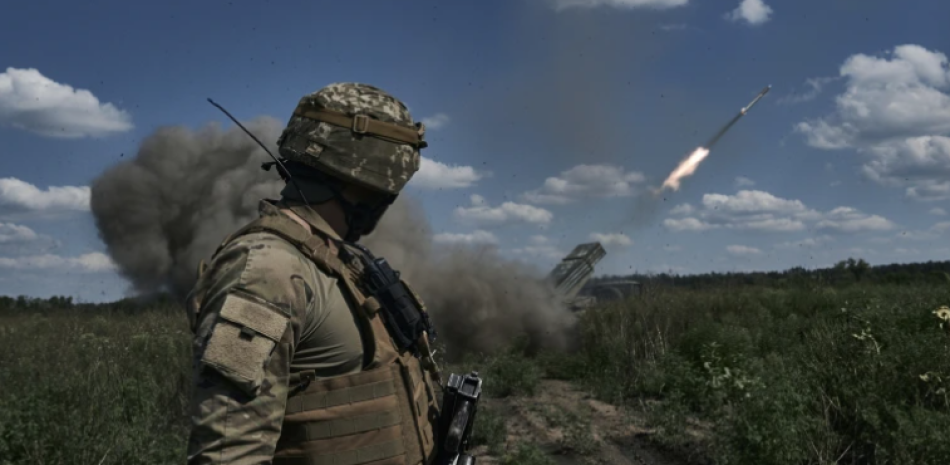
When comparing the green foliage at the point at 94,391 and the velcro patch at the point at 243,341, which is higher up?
the velcro patch at the point at 243,341

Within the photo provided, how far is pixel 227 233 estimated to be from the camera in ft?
67.4

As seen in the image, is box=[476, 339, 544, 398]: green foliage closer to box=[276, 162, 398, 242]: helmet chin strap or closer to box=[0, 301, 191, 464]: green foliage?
box=[0, 301, 191, 464]: green foliage

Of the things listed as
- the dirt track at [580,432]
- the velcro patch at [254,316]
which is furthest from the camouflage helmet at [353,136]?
the dirt track at [580,432]

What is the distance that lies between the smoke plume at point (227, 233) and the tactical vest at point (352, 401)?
1643 cm

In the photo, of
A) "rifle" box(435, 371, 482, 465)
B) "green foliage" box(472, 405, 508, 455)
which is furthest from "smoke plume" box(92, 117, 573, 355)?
"rifle" box(435, 371, 482, 465)

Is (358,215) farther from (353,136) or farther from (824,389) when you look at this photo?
(824,389)

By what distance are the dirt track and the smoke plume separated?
7.37 m

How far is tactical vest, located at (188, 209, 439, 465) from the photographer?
82.8 inches

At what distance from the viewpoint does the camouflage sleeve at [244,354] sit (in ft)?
6.06

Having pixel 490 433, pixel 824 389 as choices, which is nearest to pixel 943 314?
pixel 824 389

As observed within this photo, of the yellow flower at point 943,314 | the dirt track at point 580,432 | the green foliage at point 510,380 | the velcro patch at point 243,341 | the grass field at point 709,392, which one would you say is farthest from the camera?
the green foliage at point 510,380

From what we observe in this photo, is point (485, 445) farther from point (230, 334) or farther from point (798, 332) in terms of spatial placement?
point (230, 334)

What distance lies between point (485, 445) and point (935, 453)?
483cm

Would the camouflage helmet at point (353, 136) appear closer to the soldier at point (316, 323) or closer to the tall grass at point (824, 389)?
the soldier at point (316, 323)
